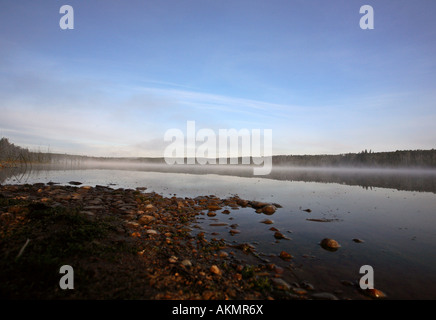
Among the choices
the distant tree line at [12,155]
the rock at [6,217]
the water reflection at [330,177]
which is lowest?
the water reflection at [330,177]

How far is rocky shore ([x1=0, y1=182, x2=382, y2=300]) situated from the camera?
4816 millimetres

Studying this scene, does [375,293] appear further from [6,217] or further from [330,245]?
[6,217]

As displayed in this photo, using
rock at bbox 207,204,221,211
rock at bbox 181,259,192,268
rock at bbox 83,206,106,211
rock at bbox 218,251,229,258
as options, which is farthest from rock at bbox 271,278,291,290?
rock at bbox 83,206,106,211

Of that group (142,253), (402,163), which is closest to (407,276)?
(142,253)

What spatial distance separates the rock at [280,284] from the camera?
591 cm

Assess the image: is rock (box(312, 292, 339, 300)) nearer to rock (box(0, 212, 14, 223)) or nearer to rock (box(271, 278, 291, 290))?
rock (box(271, 278, 291, 290))

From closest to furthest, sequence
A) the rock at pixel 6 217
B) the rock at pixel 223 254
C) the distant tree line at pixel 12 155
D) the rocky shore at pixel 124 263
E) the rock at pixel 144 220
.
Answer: the rocky shore at pixel 124 263, the rock at pixel 6 217, the rock at pixel 223 254, the rock at pixel 144 220, the distant tree line at pixel 12 155

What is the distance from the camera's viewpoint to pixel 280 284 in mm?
6066

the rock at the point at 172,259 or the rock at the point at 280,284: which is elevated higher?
the rock at the point at 172,259

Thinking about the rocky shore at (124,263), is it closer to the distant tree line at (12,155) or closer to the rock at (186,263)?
the rock at (186,263)

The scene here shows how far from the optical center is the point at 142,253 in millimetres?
7121

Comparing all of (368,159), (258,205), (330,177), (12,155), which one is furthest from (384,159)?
(12,155)

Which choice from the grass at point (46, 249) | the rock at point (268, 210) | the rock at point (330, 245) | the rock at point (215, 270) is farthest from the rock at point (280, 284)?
the rock at point (268, 210)

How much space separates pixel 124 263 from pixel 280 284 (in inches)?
192
